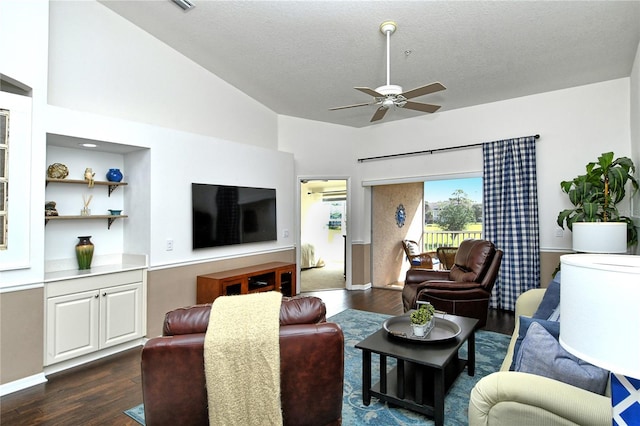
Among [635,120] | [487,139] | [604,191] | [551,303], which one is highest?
[487,139]

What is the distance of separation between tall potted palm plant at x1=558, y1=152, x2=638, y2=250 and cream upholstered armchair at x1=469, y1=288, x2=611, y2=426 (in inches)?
112

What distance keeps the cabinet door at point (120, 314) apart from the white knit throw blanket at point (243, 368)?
7.98ft

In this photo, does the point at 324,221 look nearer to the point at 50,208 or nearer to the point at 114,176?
the point at 114,176

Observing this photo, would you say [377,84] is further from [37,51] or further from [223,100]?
[37,51]

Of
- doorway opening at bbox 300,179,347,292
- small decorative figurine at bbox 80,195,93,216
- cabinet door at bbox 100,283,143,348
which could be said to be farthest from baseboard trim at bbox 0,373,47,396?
doorway opening at bbox 300,179,347,292

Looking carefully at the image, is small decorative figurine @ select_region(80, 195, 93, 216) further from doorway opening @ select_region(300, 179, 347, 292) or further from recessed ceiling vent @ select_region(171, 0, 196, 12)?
doorway opening @ select_region(300, 179, 347, 292)

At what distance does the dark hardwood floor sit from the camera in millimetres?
2289

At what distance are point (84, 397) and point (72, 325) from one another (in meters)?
0.75

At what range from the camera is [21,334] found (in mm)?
2676

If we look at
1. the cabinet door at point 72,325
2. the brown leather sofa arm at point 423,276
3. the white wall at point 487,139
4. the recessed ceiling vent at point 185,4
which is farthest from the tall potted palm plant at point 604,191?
the cabinet door at point 72,325

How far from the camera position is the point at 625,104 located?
4133mm

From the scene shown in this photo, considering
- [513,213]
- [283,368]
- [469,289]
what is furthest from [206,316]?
[513,213]

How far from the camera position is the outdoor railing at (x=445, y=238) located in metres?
7.16

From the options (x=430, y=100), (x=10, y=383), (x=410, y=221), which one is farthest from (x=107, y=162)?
(x=410, y=221)
